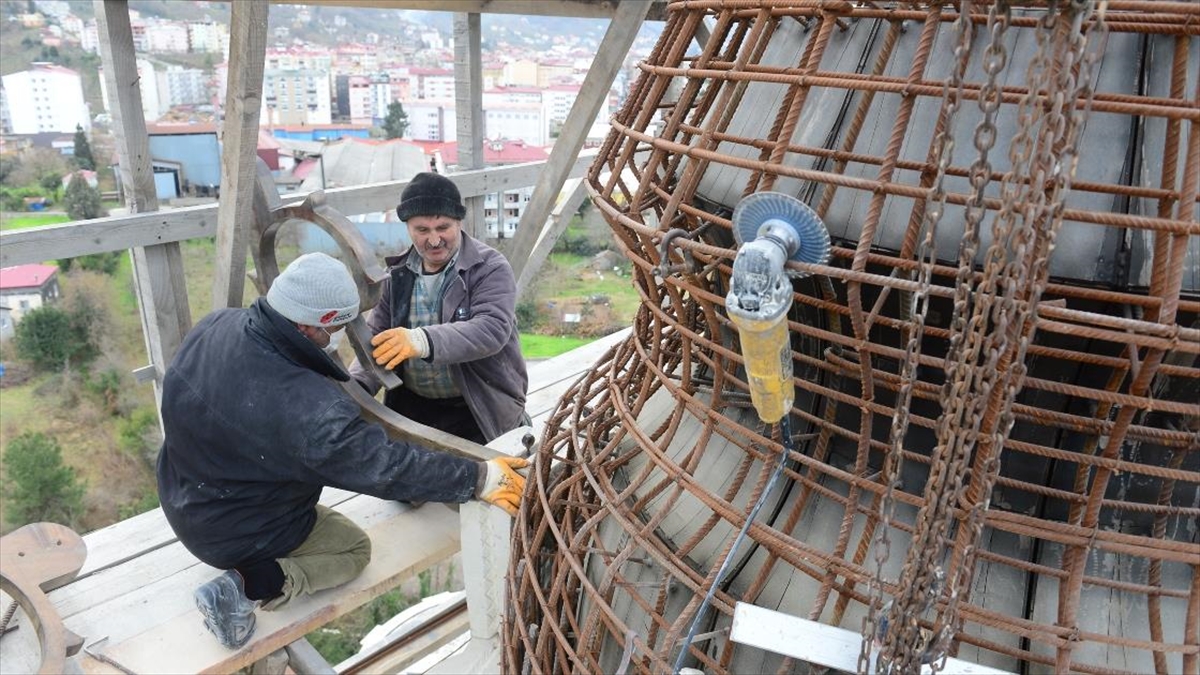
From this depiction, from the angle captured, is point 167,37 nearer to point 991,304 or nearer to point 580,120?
point 580,120

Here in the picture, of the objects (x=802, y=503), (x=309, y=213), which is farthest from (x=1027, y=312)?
(x=309, y=213)

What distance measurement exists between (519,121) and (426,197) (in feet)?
162

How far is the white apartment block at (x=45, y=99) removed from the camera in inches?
1881

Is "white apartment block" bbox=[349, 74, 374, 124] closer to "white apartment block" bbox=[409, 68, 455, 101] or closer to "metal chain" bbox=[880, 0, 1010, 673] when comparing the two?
"white apartment block" bbox=[409, 68, 455, 101]

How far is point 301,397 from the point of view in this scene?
255 centimetres

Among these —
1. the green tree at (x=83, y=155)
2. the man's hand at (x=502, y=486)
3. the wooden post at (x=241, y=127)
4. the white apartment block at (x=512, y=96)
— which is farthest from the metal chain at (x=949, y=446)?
the white apartment block at (x=512, y=96)

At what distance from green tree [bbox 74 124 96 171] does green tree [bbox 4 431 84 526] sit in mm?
19382

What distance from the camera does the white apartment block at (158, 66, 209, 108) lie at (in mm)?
56719

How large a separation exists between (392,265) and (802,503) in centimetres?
237

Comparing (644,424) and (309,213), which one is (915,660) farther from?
(309,213)

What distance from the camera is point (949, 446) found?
1228mm

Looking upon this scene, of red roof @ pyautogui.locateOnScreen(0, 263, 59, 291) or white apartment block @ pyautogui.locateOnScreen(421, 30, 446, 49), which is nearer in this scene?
red roof @ pyautogui.locateOnScreen(0, 263, 59, 291)

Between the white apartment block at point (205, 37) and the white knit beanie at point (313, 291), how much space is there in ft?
237

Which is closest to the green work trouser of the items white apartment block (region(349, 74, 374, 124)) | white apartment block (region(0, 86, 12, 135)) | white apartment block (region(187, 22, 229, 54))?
white apartment block (region(0, 86, 12, 135))
